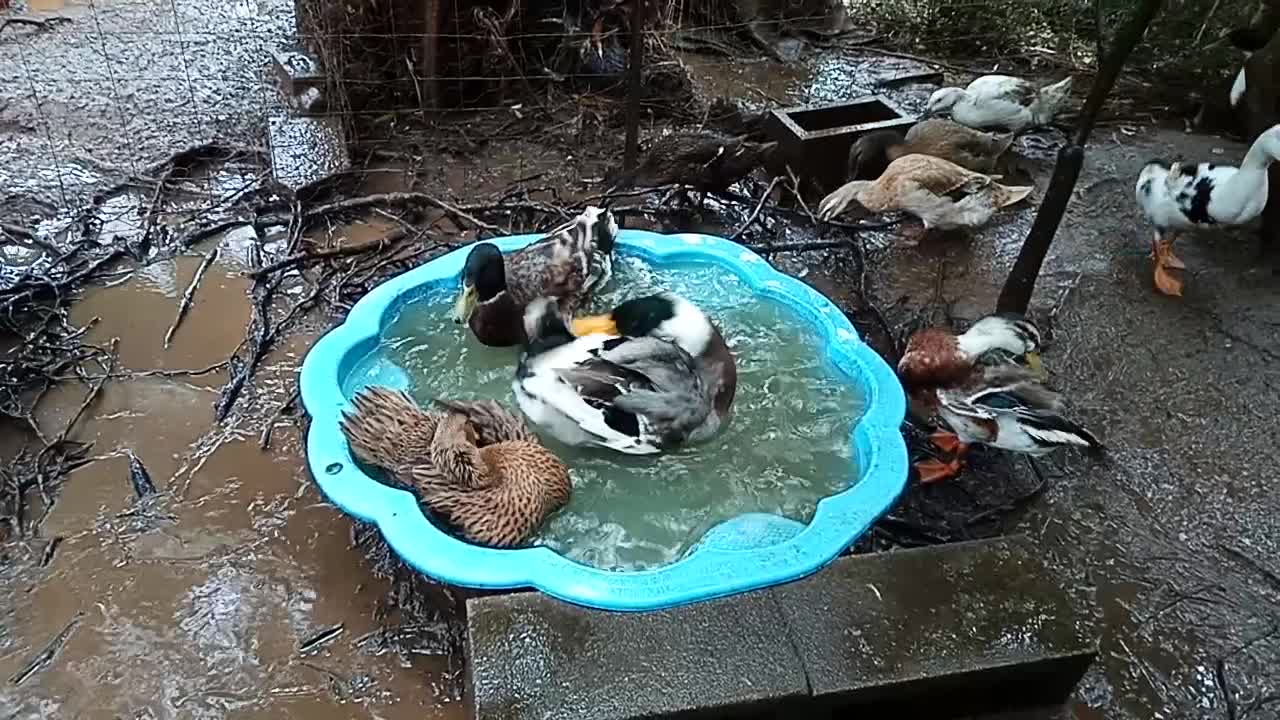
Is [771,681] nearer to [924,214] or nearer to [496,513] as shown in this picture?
[496,513]

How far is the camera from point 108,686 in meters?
2.80

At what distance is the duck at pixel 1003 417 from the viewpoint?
3.31 metres

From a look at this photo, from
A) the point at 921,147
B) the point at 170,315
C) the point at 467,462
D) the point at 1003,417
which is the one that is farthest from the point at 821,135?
the point at 170,315

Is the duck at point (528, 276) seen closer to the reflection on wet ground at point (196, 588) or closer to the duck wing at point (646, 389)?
the duck wing at point (646, 389)

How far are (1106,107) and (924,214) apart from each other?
10.00ft

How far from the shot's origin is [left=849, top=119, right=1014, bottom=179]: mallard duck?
5.39 meters

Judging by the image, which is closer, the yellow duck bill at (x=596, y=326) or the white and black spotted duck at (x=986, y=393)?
the white and black spotted duck at (x=986, y=393)

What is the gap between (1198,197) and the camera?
4785 mm

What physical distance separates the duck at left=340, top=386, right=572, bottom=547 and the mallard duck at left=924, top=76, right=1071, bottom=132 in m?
4.15

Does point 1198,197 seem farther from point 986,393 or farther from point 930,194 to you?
point 986,393

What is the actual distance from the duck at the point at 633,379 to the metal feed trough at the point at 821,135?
218 centimetres

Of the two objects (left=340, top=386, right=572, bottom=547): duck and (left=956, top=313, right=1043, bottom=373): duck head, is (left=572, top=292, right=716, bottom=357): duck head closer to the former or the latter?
(left=340, top=386, right=572, bottom=547): duck

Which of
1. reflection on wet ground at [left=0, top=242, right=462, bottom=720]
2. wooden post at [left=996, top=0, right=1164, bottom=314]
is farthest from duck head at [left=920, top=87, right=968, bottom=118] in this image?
reflection on wet ground at [left=0, top=242, right=462, bottom=720]

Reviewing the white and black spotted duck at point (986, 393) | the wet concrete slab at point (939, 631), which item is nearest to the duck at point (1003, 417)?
the white and black spotted duck at point (986, 393)
